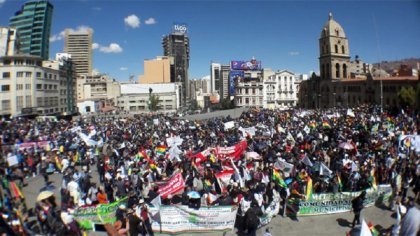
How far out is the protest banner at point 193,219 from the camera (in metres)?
9.99

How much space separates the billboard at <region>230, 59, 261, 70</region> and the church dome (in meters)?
35.7

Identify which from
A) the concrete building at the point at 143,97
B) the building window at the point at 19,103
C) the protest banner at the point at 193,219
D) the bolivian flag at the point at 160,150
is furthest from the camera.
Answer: the concrete building at the point at 143,97

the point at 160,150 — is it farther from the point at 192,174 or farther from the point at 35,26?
the point at 35,26

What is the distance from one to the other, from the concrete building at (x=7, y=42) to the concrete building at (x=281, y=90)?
318ft

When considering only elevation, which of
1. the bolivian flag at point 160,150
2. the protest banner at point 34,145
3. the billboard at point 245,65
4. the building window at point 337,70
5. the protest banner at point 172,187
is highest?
the billboard at point 245,65

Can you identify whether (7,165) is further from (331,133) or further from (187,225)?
(331,133)

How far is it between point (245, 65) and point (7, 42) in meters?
109

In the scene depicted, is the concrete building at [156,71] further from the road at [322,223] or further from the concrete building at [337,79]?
the road at [322,223]

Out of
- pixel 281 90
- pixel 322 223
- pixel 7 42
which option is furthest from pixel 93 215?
pixel 281 90

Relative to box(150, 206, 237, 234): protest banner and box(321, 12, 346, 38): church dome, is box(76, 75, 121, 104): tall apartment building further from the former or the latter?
box(150, 206, 237, 234): protest banner

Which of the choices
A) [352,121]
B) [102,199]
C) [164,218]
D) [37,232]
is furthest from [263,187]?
[352,121]

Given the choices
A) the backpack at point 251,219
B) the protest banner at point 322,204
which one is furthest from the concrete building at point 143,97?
the backpack at point 251,219

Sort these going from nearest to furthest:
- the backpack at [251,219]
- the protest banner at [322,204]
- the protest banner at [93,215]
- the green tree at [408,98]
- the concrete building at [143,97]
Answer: the backpack at [251,219], the protest banner at [93,215], the protest banner at [322,204], the green tree at [408,98], the concrete building at [143,97]

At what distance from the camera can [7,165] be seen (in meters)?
7.20
